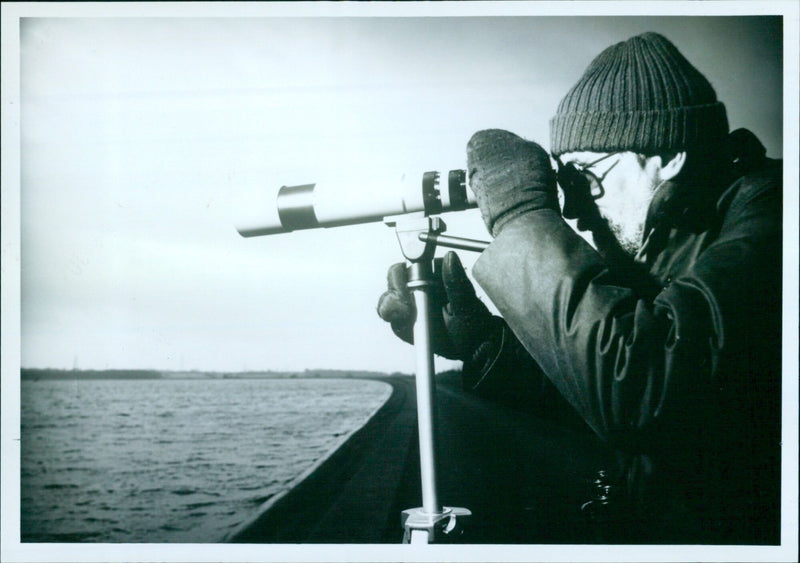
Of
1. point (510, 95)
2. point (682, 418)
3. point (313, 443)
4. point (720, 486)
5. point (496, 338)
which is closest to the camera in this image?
point (682, 418)

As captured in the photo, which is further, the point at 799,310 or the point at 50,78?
the point at 50,78

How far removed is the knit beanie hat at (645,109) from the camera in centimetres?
126

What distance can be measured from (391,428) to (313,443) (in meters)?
0.23

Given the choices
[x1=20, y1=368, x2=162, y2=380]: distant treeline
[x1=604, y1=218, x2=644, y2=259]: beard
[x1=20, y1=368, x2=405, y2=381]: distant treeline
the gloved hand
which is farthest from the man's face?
[x1=20, y1=368, x2=162, y2=380]: distant treeline

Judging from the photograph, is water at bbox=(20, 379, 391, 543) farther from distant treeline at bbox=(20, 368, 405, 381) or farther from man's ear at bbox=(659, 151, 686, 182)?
man's ear at bbox=(659, 151, 686, 182)

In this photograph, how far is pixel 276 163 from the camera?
5.85ft

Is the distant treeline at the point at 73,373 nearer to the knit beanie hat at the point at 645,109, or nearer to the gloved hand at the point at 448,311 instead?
the gloved hand at the point at 448,311

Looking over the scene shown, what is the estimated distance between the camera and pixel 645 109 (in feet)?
4.14

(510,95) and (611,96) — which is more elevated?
(510,95)

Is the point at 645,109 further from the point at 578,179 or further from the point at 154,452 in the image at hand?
the point at 154,452

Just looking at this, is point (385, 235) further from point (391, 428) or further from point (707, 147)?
point (707, 147)

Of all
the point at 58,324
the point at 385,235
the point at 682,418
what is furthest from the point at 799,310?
the point at 58,324

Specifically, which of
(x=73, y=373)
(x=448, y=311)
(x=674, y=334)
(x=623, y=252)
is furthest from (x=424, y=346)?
(x=73, y=373)

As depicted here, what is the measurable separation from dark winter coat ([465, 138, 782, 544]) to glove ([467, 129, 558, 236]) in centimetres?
3
